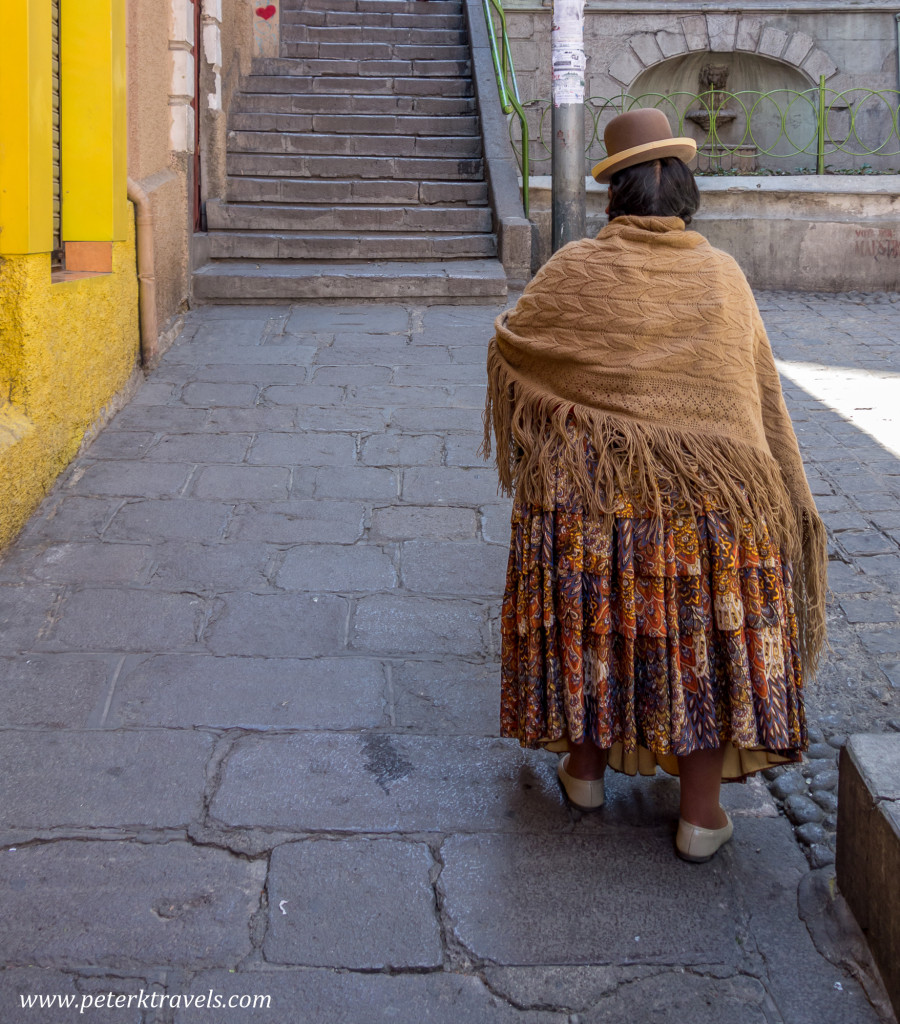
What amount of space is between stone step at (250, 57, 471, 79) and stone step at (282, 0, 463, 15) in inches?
47.3

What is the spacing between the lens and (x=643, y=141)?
8.09ft

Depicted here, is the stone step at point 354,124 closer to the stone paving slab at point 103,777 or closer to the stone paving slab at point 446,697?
the stone paving slab at point 446,697

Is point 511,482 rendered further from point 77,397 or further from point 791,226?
point 791,226

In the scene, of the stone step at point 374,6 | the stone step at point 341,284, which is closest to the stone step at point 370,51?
the stone step at point 374,6

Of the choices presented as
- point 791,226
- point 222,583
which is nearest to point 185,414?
point 222,583

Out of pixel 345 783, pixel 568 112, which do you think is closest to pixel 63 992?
pixel 345 783

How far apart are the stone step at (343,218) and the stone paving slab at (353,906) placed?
714 centimetres

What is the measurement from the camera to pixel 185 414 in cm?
577

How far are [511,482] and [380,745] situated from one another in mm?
898

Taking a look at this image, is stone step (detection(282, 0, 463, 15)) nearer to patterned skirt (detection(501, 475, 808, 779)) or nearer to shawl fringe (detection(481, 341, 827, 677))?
shawl fringe (detection(481, 341, 827, 677))

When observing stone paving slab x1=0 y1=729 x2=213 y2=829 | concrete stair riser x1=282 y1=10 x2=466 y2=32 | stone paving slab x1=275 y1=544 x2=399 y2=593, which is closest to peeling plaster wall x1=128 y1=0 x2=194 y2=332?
stone paving slab x1=275 y1=544 x2=399 y2=593

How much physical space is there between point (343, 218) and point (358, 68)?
113 inches

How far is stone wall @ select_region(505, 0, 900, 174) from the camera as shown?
605 inches

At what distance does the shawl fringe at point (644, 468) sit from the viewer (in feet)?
7.98
